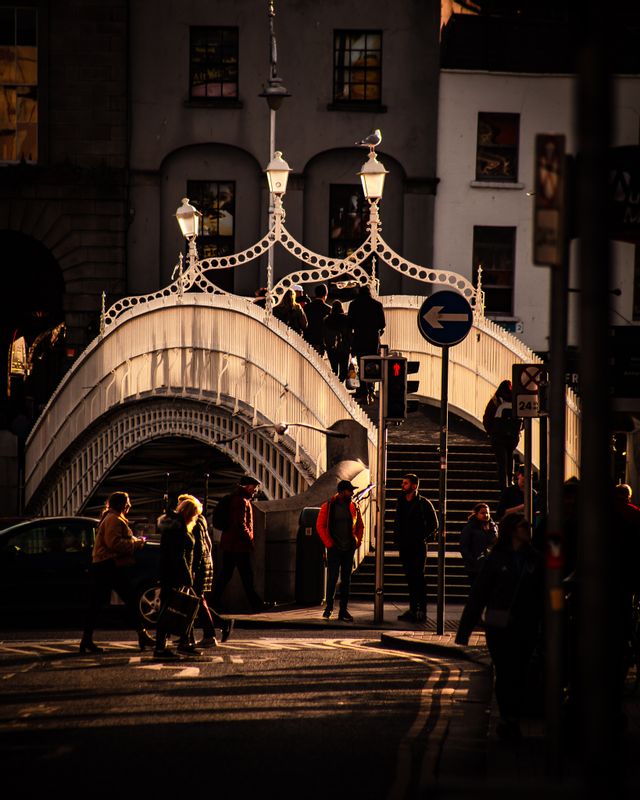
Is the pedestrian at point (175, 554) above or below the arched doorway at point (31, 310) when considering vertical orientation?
below

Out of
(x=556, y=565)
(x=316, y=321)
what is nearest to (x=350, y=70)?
(x=316, y=321)

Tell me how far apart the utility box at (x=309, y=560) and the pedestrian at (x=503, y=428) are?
2.53m

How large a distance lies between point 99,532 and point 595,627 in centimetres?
1044

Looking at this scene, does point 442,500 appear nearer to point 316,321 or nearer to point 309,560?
point 309,560

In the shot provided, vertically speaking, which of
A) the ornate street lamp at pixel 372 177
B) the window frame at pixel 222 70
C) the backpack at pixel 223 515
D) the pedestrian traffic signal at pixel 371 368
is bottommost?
the backpack at pixel 223 515

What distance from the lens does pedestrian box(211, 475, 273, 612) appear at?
2062 cm

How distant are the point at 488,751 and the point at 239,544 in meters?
10.0

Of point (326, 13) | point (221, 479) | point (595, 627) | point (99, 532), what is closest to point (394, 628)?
point (99, 532)

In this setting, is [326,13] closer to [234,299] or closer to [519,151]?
[519,151]

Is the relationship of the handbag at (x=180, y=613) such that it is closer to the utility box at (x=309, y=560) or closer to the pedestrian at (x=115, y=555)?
the pedestrian at (x=115, y=555)

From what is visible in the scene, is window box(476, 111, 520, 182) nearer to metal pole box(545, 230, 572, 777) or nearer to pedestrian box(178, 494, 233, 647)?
pedestrian box(178, 494, 233, 647)

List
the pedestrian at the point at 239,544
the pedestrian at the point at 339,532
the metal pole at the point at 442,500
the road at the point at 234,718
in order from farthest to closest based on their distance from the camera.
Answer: the pedestrian at the point at 239,544 → the pedestrian at the point at 339,532 → the metal pole at the point at 442,500 → the road at the point at 234,718

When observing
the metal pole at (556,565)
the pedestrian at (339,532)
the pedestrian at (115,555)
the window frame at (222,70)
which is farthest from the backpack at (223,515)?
the window frame at (222,70)

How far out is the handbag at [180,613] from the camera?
52.8ft
